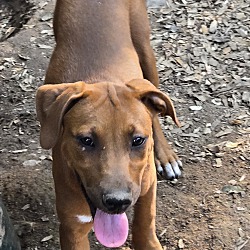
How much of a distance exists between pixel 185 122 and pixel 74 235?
1.93m

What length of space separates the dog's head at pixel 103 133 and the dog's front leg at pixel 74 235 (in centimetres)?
47

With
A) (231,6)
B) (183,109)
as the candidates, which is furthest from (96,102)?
(231,6)

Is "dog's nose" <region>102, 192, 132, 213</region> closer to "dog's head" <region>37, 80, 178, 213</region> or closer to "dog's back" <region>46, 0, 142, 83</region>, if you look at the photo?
"dog's head" <region>37, 80, 178, 213</region>

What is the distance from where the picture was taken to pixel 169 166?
573 centimetres

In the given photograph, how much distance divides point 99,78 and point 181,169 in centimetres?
130

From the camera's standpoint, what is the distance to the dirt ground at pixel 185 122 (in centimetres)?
534

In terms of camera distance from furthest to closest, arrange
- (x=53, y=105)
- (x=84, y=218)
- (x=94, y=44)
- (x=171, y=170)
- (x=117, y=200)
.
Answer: (x=171, y=170) → (x=94, y=44) → (x=84, y=218) → (x=53, y=105) → (x=117, y=200)

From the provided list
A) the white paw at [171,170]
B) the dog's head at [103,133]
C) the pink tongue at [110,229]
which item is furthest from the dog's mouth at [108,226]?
the white paw at [171,170]

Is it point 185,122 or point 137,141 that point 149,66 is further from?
point 137,141

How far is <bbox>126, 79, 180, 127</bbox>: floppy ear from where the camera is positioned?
441 centimetres

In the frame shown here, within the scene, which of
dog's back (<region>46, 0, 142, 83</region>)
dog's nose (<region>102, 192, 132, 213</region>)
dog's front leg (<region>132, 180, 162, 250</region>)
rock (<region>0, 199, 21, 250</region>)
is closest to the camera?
dog's nose (<region>102, 192, 132, 213</region>)

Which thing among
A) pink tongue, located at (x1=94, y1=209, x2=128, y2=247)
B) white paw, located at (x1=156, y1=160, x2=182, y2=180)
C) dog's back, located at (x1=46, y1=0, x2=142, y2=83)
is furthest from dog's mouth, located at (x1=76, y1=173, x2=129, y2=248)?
white paw, located at (x1=156, y1=160, x2=182, y2=180)

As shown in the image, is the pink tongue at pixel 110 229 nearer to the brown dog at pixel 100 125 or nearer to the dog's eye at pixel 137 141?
the brown dog at pixel 100 125

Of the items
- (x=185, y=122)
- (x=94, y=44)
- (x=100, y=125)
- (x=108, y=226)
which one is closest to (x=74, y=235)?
(x=108, y=226)
